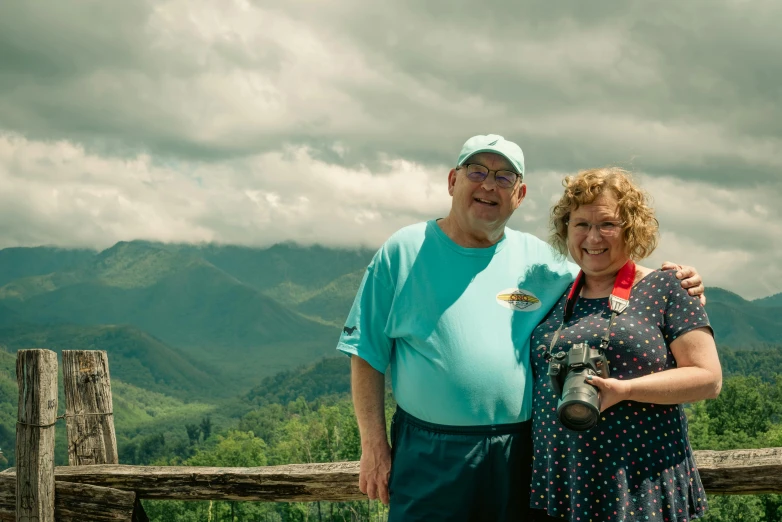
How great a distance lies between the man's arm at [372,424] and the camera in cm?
311

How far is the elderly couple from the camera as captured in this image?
8.40 ft

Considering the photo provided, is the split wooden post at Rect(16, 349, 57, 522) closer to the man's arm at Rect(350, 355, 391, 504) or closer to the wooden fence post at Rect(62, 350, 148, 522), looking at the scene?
the wooden fence post at Rect(62, 350, 148, 522)

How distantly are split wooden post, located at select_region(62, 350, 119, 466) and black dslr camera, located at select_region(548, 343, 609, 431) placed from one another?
3479mm

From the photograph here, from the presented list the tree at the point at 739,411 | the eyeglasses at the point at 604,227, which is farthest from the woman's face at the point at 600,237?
the tree at the point at 739,411

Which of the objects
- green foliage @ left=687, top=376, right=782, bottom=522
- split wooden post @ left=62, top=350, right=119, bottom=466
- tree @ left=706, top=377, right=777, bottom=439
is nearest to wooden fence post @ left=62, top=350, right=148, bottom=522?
split wooden post @ left=62, top=350, right=119, bottom=466

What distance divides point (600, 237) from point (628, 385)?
1.88ft

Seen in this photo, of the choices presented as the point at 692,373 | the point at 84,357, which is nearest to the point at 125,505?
the point at 84,357

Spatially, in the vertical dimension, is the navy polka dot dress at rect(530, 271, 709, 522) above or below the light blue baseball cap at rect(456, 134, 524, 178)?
below

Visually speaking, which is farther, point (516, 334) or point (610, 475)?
point (516, 334)

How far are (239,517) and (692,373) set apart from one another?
150ft

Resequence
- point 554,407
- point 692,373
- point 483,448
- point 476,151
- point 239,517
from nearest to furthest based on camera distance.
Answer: point 692,373 → point 554,407 → point 483,448 → point 476,151 → point 239,517

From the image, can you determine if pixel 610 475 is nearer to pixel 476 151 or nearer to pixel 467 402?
pixel 467 402

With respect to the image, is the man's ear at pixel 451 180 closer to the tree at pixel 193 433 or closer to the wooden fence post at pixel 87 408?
the wooden fence post at pixel 87 408

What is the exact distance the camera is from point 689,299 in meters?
2.58
